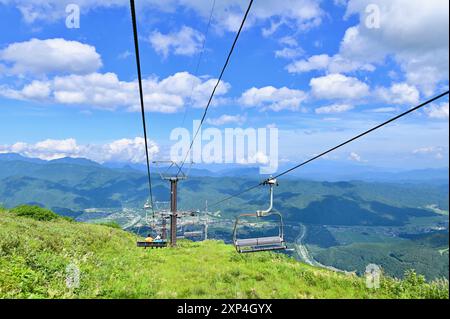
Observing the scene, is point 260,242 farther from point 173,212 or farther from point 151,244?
point 173,212

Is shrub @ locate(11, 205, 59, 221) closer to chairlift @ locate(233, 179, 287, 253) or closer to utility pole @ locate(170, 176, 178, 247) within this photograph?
utility pole @ locate(170, 176, 178, 247)

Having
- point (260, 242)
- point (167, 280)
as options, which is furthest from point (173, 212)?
point (167, 280)

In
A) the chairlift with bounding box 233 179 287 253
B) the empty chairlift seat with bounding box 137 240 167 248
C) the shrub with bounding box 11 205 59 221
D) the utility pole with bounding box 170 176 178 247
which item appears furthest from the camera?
the shrub with bounding box 11 205 59 221

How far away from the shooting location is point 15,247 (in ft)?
48.5

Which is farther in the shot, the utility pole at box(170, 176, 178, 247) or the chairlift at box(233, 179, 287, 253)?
the utility pole at box(170, 176, 178, 247)

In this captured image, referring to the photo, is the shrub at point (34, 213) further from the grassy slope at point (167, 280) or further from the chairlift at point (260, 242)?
the chairlift at point (260, 242)

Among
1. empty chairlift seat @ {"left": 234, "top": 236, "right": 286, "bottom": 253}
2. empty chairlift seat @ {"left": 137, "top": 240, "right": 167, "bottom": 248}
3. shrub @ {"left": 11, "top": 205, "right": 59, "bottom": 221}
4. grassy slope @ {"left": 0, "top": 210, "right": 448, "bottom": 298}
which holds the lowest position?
shrub @ {"left": 11, "top": 205, "right": 59, "bottom": 221}

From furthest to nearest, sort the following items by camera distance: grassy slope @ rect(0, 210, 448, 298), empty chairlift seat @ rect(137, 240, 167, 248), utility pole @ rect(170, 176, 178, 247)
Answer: utility pole @ rect(170, 176, 178, 247) < empty chairlift seat @ rect(137, 240, 167, 248) < grassy slope @ rect(0, 210, 448, 298)

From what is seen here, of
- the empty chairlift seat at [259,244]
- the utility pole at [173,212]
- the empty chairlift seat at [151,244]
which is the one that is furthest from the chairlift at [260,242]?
the utility pole at [173,212]

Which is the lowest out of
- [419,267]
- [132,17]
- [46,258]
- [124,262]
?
[419,267]

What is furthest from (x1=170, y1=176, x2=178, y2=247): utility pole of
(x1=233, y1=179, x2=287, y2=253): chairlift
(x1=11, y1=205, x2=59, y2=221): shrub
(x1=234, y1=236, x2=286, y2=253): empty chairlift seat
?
(x1=234, y1=236, x2=286, y2=253): empty chairlift seat
